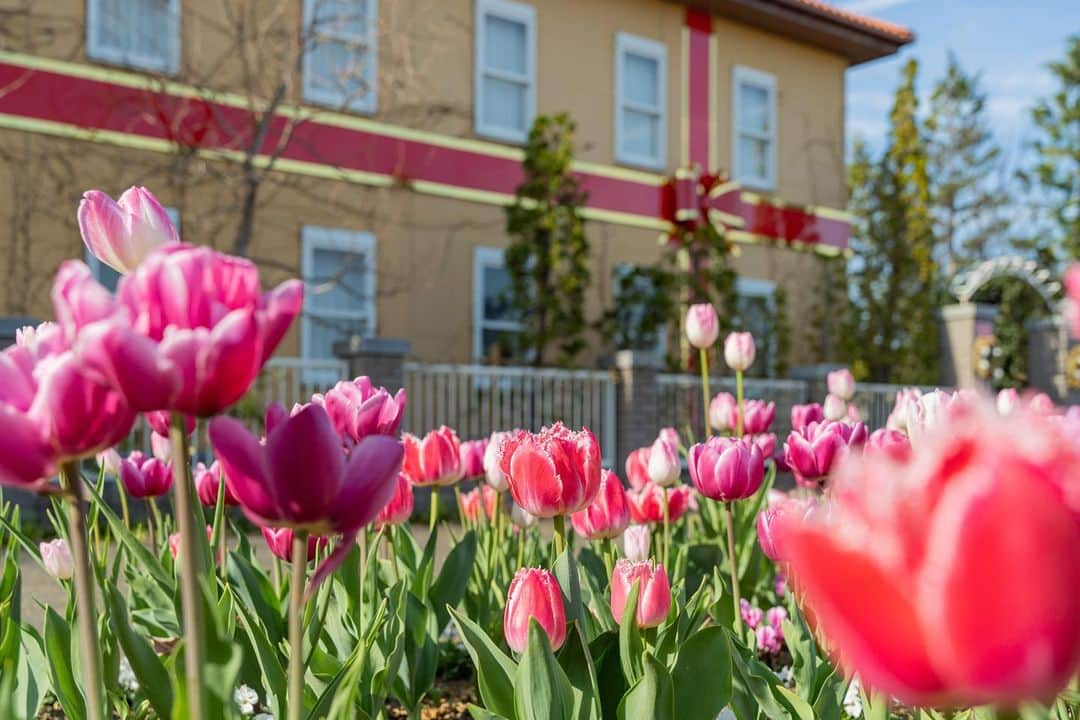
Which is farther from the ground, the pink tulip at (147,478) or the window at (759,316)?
the window at (759,316)

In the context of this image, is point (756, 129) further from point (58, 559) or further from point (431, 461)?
point (58, 559)

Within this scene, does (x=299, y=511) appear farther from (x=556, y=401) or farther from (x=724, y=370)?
(x=724, y=370)

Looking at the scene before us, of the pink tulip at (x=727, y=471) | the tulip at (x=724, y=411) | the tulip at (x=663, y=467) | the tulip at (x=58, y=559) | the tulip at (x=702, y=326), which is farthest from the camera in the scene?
Answer: the tulip at (x=724, y=411)

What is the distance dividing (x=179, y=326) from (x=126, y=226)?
49 centimetres

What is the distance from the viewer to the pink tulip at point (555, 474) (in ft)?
4.47

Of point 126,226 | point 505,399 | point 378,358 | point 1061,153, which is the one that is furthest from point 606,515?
point 1061,153

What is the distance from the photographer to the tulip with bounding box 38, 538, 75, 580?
1800mm

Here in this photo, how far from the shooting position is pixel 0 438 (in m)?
0.70

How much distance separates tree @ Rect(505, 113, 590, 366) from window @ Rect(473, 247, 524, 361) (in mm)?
631

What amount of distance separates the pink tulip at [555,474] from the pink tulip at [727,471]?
33cm

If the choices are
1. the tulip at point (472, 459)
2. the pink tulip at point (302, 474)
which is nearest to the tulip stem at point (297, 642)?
the pink tulip at point (302, 474)

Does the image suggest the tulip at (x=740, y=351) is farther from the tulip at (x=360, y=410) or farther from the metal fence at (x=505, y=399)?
the metal fence at (x=505, y=399)

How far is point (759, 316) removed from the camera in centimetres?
1441

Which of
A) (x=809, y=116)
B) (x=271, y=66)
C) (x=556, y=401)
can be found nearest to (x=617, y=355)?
(x=556, y=401)
